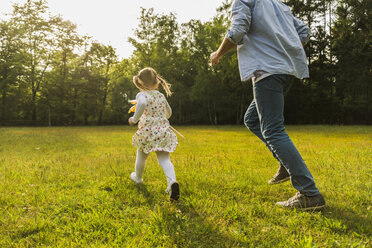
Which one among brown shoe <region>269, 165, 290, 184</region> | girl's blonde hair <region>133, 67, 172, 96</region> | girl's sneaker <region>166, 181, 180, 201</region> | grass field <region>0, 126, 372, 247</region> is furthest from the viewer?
girl's blonde hair <region>133, 67, 172, 96</region>

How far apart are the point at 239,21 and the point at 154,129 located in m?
1.60

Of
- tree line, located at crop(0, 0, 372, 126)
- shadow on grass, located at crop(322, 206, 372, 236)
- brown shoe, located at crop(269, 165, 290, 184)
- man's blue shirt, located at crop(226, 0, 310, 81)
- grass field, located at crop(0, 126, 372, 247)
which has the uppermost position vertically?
tree line, located at crop(0, 0, 372, 126)

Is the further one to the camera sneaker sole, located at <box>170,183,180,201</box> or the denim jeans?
sneaker sole, located at <box>170,183,180,201</box>

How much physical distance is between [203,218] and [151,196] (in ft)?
2.93

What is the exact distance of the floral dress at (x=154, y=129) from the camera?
320 centimetres

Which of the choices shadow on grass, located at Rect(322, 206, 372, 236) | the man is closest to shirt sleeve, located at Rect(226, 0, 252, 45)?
the man

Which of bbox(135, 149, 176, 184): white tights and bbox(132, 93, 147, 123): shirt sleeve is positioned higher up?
bbox(132, 93, 147, 123): shirt sleeve

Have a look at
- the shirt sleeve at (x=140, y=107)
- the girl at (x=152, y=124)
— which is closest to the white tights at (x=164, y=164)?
the girl at (x=152, y=124)

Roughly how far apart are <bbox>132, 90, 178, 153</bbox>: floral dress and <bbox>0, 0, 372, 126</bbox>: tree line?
81.2 ft

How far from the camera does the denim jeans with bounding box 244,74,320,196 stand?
2.46 m

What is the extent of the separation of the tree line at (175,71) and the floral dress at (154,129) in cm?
2476

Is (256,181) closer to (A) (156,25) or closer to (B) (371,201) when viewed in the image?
(B) (371,201)

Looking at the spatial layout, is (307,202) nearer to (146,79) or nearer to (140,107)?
(140,107)

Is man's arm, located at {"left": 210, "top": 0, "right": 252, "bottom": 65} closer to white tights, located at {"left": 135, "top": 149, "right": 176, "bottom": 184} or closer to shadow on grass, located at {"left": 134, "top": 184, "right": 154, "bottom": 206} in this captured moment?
white tights, located at {"left": 135, "top": 149, "right": 176, "bottom": 184}
